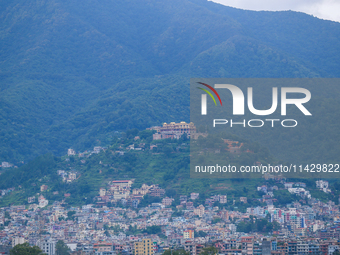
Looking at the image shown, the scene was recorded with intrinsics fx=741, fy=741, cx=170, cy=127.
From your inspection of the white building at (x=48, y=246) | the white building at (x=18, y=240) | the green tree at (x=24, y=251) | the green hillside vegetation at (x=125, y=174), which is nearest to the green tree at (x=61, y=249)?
the white building at (x=48, y=246)

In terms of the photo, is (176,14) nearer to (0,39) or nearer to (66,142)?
(0,39)

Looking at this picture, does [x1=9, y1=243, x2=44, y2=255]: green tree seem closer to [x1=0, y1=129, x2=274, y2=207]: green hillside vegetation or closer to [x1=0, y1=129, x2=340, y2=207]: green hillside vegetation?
[x1=0, y1=129, x2=340, y2=207]: green hillside vegetation

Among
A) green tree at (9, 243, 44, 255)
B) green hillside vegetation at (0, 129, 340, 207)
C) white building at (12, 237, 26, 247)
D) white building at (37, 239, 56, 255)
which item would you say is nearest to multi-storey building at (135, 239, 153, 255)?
white building at (37, 239, 56, 255)

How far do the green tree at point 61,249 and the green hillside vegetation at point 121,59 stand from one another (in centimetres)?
3341

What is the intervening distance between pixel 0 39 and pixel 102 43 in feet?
45.0

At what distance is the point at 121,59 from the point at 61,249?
209ft

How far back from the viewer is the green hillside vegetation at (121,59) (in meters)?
77.0

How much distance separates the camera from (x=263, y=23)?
10681 cm

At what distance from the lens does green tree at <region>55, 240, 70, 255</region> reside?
3566cm

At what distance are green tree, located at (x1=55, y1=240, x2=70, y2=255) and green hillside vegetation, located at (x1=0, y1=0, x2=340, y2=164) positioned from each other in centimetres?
3341

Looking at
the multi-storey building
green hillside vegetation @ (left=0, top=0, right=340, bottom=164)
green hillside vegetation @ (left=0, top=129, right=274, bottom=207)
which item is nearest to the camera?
the multi-storey building

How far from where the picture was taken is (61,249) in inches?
1422

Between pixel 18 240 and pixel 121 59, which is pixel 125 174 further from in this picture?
pixel 121 59

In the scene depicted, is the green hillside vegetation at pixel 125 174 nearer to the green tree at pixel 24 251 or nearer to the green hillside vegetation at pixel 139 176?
the green hillside vegetation at pixel 139 176
